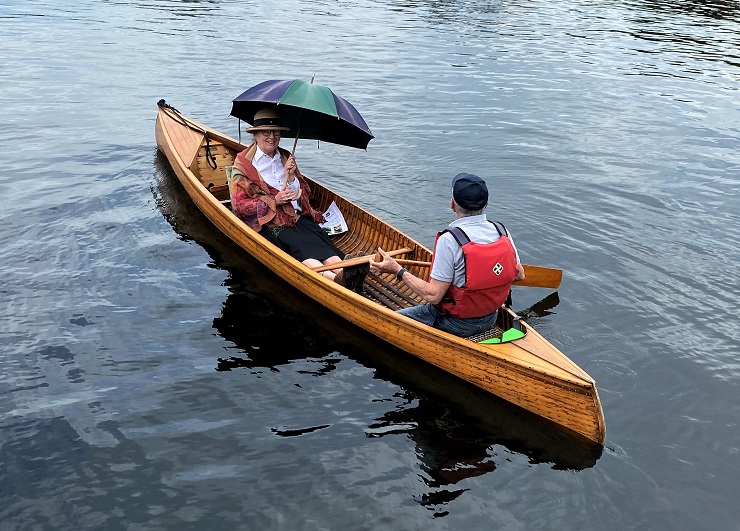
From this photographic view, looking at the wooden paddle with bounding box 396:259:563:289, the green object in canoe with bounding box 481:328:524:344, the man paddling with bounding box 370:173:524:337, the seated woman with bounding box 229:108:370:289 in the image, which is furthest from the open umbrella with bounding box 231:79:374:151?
the green object in canoe with bounding box 481:328:524:344

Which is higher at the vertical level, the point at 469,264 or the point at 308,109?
the point at 308,109

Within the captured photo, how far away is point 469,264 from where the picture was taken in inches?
265

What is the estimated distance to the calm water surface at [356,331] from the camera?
6.15 metres

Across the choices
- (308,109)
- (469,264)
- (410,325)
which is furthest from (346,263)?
(469,264)

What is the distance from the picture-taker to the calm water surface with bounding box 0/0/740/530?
242 inches

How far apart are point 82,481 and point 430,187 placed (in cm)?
870

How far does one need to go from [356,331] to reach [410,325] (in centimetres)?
105

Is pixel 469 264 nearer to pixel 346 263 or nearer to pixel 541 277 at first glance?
pixel 346 263

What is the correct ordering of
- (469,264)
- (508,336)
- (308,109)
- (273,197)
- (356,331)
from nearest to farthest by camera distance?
(469,264) → (508,336) → (356,331) → (308,109) → (273,197)

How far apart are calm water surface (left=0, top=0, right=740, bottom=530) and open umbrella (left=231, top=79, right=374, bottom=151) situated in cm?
199

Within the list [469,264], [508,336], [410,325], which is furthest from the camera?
[410,325]

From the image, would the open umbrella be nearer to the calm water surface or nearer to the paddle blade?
the calm water surface

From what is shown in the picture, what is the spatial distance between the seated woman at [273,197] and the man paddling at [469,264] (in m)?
2.34

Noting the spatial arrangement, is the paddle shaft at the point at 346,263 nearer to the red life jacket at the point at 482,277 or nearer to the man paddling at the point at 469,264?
the man paddling at the point at 469,264
